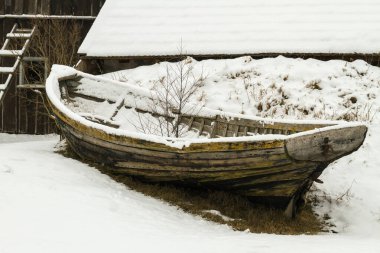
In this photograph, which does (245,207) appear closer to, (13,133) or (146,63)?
(146,63)

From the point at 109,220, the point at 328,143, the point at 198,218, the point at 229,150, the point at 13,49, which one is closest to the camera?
the point at 109,220

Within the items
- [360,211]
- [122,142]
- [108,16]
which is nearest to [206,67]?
[108,16]

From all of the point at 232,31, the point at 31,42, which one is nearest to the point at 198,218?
the point at 232,31

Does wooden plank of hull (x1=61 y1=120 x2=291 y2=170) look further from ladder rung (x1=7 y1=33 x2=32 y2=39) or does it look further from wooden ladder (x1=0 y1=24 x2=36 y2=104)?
ladder rung (x1=7 y1=33 x2=32 y2=39)

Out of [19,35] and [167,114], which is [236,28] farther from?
[19,35]

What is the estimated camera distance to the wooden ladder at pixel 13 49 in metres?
11.7

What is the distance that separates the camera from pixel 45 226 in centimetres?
439

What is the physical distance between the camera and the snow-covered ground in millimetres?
4262

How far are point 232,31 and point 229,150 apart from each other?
5517 millimetres

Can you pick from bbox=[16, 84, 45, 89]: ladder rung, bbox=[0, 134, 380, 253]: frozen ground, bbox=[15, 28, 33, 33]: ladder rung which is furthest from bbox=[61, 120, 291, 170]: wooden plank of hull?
bbox=[15, 28, 33, 33]: ladder rung

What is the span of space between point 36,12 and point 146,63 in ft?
13.8

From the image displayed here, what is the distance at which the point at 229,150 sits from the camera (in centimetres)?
566

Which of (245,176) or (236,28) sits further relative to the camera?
(236,28)

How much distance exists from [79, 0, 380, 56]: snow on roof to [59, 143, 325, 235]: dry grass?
4.36 meters
